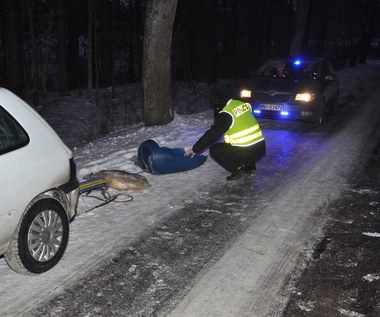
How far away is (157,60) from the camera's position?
10.7 m

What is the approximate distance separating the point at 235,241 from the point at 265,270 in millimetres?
715

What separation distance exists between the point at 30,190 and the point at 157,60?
7.25 meters

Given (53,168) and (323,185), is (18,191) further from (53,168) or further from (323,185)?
(323,185)

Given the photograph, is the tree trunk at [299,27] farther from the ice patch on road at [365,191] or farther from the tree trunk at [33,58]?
the ice patch on road at [365,191]

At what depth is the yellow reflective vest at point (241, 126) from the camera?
6871 millimetres

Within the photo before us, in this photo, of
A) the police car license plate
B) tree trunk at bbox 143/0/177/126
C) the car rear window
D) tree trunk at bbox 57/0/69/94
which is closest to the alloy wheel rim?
the car rear window

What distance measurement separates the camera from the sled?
732cm

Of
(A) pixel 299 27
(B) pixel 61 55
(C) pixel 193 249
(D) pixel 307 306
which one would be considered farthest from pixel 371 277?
(A) pixel 299 27

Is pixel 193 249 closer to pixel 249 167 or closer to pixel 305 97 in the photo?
pixel 249 167

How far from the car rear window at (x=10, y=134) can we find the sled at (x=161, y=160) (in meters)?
3.39

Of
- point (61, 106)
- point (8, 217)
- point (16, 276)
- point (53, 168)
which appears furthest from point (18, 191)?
point (61, 106)

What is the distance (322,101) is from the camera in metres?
11.9

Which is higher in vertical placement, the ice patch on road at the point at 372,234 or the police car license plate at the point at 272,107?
the police car license plate at the point at 272,107

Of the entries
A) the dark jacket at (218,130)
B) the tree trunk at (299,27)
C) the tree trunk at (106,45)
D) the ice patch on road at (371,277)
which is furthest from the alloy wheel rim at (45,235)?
the tree trunk at (299,27)
